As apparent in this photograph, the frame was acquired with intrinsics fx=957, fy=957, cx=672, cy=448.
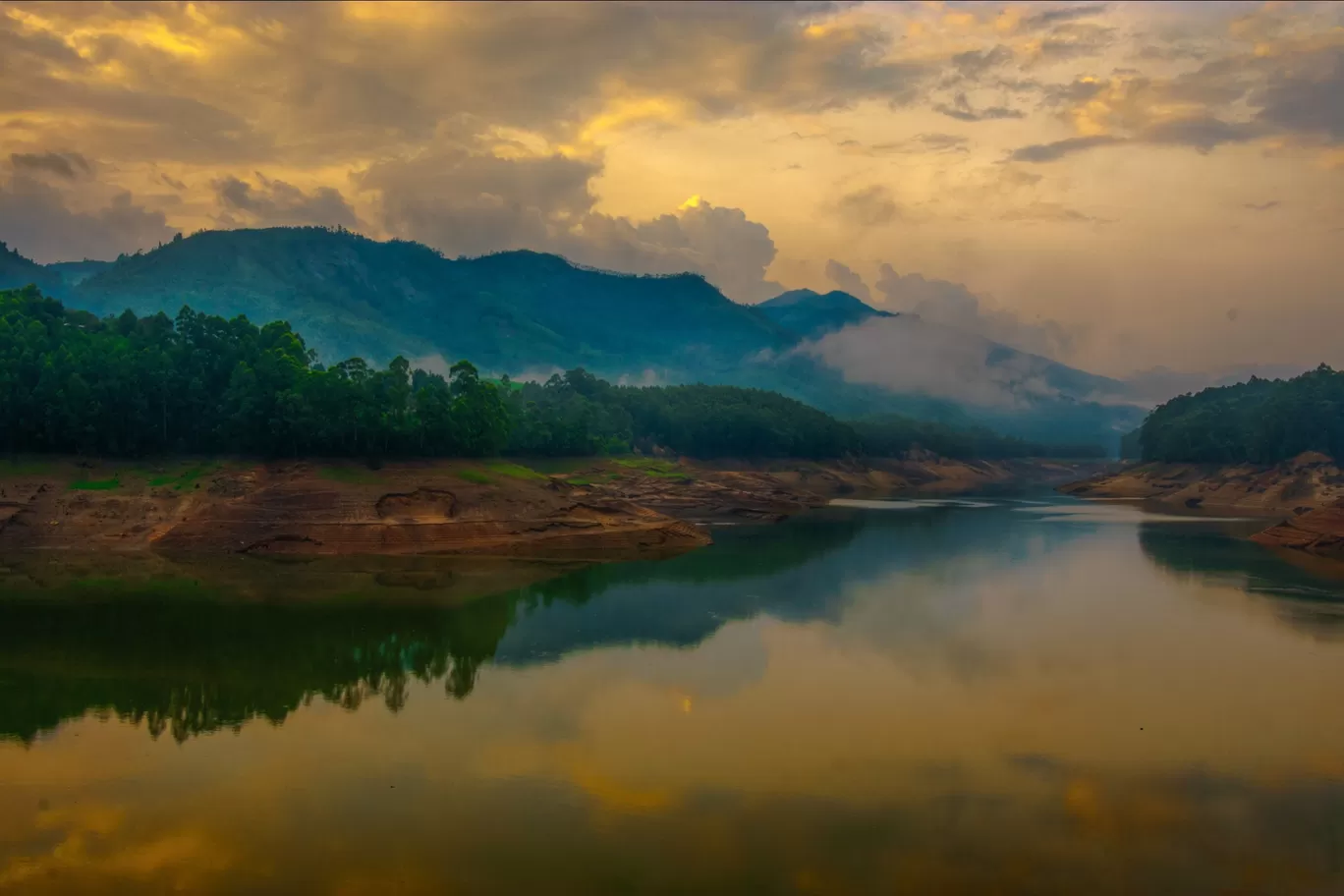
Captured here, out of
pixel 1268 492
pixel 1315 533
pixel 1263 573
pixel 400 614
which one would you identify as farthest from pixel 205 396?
pixel 1268 492

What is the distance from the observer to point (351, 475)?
226 ft

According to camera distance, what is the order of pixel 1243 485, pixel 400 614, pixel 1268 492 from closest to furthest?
pixel 400 614 < pixel 1268 492 < pixel 1243 485

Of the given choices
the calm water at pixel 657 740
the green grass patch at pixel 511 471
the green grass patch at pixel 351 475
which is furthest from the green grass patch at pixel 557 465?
the calm water at pixel 657 740

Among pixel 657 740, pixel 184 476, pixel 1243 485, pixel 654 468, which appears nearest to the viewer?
pixel 657 740

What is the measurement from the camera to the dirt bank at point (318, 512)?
62.9m

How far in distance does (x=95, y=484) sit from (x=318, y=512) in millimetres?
15769

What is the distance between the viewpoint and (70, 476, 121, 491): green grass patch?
65.2 metres

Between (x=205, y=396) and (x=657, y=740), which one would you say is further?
(x=205, y=396)

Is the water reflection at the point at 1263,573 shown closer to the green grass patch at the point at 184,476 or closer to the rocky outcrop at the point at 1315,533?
the rocky outcrop at the point at 1315,533

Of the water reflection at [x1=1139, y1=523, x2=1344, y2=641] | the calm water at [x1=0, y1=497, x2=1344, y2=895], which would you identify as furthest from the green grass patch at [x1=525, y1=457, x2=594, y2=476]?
the water reflection at [x1=1139, y1=523, x2=1344, y2=641]

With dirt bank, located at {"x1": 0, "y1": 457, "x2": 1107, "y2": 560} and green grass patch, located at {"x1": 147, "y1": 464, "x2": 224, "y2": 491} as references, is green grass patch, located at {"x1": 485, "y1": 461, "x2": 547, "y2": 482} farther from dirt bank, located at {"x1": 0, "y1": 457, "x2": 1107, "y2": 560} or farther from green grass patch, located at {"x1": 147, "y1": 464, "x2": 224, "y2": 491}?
green grass patch, located at {"x1": 147, "y1": 464, "x2": 224, "y2": 491}

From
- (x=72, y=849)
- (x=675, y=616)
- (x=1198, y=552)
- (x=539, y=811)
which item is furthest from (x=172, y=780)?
(x=1198, y=552)

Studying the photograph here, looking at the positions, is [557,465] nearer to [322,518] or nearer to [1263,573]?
[322,518]

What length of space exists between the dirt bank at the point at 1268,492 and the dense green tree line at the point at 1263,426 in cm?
211
